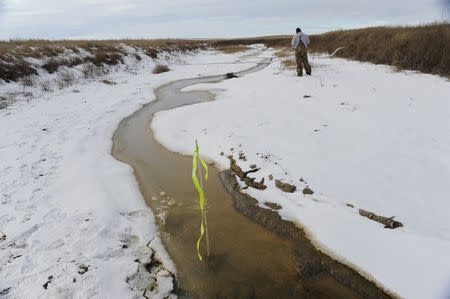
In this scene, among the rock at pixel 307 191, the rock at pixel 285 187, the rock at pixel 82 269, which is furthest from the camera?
the rock at pixel 285 187

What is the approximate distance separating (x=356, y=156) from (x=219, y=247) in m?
3.31

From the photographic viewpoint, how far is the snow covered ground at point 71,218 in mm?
4113

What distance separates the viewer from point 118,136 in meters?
10.1

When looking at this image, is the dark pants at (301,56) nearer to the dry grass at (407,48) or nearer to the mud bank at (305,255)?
the dry grass at (407,48)

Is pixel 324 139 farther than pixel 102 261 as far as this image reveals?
Yes

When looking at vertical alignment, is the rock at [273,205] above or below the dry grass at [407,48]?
below

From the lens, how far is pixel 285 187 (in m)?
5.98

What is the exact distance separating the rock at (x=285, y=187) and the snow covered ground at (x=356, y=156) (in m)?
0.09

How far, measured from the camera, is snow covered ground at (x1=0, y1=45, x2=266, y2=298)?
162 inches

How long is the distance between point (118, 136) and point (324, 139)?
5.57 m

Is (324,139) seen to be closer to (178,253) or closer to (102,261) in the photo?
(178,253)

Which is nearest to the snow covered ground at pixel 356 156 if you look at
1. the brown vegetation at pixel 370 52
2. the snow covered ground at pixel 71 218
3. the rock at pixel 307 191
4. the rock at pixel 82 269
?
the rock at pixel 307 191

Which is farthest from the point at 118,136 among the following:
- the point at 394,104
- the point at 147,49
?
the point at 147,49

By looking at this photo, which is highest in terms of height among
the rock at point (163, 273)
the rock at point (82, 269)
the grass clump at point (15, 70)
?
the grass clump at point (15, 70)
